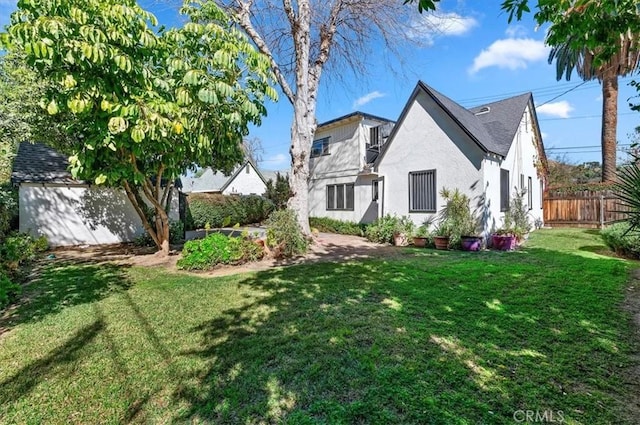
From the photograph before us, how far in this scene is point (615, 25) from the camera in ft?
11.9

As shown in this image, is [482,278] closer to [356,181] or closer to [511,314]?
[511,314]

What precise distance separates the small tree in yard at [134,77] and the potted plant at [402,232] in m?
6.77

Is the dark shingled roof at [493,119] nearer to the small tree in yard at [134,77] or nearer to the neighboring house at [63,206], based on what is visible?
the small tree in yard at [134,77]

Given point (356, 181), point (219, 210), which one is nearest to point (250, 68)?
point (356, 181)

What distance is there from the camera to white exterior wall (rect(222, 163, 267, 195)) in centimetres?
3145

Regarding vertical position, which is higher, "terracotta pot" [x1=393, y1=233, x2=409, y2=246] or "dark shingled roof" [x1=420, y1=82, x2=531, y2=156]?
"dark shingled roof" [x1=420, y1=82, x2=531, y2=156]

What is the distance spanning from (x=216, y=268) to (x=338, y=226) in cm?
896

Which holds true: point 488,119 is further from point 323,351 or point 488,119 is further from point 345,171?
point 323,351

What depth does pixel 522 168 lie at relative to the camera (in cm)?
1379

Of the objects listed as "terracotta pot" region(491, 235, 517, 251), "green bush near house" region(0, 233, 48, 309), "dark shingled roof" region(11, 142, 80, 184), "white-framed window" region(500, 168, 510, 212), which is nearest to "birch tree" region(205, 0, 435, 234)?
"white-framed window" region(500, 168, 510, 212)

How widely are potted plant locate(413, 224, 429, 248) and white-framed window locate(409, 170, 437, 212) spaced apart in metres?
0.81

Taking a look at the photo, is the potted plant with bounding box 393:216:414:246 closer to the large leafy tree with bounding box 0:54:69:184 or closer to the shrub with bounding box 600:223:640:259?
the shrub with bounding box 600:223:640:259

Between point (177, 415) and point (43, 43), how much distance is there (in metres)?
5.17

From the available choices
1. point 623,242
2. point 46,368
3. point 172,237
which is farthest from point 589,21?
point 172,237
